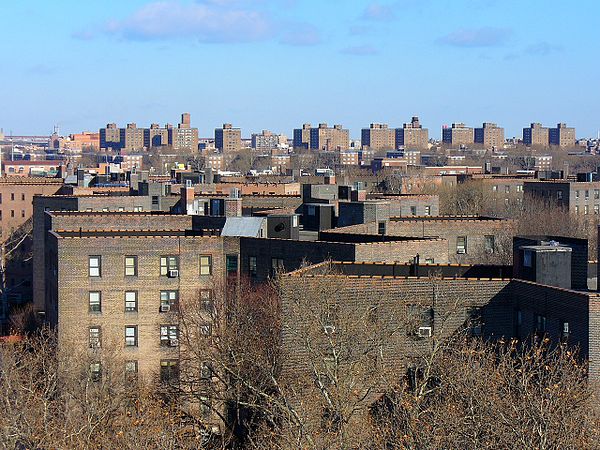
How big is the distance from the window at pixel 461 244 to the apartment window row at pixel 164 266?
20.1 metres

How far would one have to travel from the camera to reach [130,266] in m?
69.6

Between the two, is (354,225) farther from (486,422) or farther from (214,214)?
(486,422)

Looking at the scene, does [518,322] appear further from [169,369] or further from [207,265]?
[207,265]

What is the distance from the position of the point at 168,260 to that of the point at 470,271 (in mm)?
18951

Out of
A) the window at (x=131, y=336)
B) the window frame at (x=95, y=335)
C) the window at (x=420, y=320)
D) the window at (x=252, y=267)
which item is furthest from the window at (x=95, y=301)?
the window at (x=420, y=320)

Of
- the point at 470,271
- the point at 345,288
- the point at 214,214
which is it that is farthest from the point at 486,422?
the point at 214,214

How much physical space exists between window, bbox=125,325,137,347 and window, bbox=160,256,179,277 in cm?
323

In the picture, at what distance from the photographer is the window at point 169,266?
70000 mm

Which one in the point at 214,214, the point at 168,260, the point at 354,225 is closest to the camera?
the point at 168,260

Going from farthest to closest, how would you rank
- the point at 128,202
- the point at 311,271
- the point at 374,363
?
the point at 128,202
the point at 311,271
the point at 374,363

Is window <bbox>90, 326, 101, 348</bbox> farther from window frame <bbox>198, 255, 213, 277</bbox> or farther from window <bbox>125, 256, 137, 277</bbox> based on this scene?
window frame <bbox>198, 255, 213, 277</bbox>

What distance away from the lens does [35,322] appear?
286ft

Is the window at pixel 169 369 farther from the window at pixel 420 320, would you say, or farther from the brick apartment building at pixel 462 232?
the window at pixel 420 320

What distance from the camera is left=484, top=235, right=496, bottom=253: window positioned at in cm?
8688
